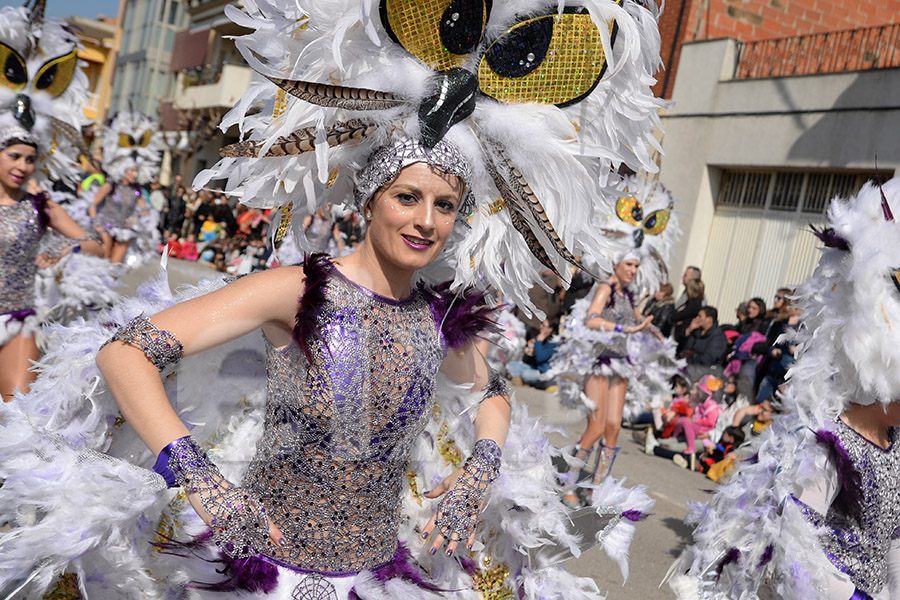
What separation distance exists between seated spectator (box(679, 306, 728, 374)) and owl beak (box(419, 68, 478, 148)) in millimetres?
7315

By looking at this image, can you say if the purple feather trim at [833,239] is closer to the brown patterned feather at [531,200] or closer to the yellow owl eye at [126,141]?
the brown patterned feather at [531,200]

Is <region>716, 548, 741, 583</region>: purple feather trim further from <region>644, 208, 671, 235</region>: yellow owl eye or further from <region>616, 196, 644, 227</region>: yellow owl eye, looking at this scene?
<region>644, 208, 671, 235</region>: yellow owl eye

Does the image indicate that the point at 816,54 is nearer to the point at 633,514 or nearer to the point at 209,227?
the point at 633,514

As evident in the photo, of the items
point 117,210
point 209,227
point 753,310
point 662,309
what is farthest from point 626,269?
point 209,227

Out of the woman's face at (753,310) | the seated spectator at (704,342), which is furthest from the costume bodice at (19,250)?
the woman's face at (753,310)

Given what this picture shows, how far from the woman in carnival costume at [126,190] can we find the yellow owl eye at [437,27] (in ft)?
18.6

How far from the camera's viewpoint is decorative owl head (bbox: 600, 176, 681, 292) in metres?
7.89

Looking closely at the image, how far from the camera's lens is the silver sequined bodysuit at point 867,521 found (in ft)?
9.62

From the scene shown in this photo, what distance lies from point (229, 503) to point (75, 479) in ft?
1.48

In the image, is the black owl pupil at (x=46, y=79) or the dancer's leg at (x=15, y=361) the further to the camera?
the black owl pupil at (x=46, y=79)

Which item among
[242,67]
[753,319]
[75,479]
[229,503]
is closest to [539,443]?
[229,503]

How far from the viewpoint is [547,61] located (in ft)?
7.38

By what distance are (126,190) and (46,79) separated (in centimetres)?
307

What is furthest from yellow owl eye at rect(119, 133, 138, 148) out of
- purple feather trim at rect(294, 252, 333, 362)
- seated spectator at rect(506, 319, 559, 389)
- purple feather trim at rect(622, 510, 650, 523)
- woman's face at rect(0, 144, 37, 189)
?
purple feather trim at rect(622, 510, 650, 523)
